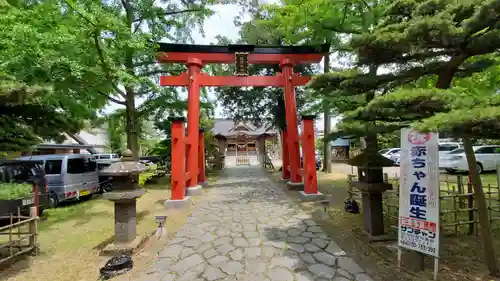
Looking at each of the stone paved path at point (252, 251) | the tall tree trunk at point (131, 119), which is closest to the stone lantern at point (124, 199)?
the stone paved path at point (252, 251)

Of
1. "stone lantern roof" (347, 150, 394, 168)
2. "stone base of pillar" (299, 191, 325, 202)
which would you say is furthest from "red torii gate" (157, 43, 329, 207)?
"stone lantern roof" (347, 150, 394, 168)

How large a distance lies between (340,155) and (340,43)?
979 inches

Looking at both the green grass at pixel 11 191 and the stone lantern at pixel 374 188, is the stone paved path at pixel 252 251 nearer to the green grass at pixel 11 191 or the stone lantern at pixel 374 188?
the stone lantern at pixel 374 188

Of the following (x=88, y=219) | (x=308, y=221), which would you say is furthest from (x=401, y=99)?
(x=88, y=219)

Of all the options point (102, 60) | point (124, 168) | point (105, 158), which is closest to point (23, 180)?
point (102, 60)

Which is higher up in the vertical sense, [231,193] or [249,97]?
[249,97]

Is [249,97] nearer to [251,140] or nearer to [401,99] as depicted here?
[401,99]

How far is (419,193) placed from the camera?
3.60m

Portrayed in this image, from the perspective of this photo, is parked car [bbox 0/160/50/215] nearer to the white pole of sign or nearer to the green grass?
the green grass

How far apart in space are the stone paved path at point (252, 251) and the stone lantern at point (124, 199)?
2.31 ft

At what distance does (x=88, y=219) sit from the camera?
6883mm

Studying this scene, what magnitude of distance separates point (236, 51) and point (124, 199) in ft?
22.7

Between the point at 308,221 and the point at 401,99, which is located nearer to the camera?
the point at 401,99

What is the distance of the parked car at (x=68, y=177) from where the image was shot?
8.06 meters
